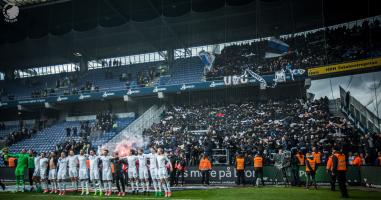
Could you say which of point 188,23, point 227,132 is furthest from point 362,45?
point 188,23

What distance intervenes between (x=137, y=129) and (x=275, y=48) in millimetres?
16075

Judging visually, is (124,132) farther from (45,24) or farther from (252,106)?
(45,24)

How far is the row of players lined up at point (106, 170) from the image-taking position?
15391 mm

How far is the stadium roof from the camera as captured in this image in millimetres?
34344

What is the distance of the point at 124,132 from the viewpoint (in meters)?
34.2

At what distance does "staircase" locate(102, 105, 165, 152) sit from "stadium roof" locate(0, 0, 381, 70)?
9.30 meters

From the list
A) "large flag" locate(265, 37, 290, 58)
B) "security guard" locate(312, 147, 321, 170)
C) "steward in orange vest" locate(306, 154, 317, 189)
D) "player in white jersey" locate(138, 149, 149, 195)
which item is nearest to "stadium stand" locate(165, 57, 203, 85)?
"large flag" locate(265, 37, 290, 58)

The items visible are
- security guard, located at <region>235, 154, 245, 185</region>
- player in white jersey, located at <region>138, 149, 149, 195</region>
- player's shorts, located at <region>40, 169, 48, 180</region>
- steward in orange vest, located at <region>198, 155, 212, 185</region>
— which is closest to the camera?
player in white jersey, located at <region>138, 149, 149, 195</region>

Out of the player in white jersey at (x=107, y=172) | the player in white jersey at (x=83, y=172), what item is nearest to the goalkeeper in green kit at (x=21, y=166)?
the player in white jersey at (x=83, y=172)

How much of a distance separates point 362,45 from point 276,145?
1527cm

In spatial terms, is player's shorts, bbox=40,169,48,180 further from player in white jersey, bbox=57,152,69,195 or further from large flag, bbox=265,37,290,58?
large flag, bbox=265,37,290,58

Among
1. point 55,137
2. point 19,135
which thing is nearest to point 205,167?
point 55,137

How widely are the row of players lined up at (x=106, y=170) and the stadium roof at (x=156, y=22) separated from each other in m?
20.2

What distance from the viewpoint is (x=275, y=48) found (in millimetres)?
36031
